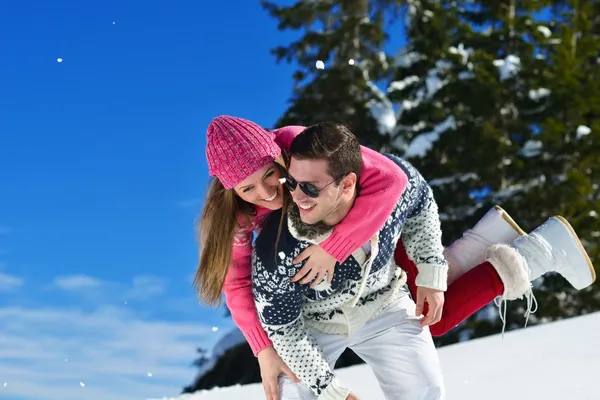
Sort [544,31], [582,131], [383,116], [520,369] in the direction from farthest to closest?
[544,31] < [383,116] < [582,131] < [520,369]

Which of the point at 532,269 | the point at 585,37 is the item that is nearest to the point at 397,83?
the point at 585,37

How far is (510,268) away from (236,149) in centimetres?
129

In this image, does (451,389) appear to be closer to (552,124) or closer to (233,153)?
(233,153)

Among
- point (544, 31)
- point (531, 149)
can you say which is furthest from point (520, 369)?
point (544, 31)

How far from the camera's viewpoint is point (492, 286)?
2797 mm

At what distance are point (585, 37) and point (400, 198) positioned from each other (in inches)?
419

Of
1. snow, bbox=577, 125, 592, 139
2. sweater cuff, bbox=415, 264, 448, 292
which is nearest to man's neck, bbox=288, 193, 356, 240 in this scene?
sweater cuff, bbox=415, 264, 448, 292

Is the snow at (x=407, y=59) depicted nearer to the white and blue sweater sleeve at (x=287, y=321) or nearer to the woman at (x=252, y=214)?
the woman at (x=252, y=214)

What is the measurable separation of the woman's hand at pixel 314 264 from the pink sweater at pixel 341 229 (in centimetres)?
3

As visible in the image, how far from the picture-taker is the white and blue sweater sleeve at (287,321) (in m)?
2.35

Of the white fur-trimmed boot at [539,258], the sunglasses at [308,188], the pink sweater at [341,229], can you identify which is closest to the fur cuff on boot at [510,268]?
the white fur-trimmed boot at [539,258]

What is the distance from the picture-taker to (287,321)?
2416 mm

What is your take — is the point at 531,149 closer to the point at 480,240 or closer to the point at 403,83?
the point at 403,83

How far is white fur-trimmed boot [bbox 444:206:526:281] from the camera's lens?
299cm
